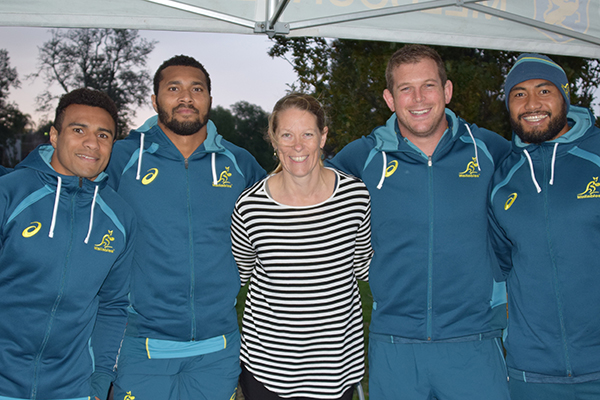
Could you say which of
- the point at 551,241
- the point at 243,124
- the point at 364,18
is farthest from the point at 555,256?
the point at 243,124

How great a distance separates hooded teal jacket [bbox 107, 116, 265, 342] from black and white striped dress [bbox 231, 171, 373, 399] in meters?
0.39

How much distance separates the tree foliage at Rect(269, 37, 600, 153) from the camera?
5.91 m

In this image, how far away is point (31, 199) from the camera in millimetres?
2381

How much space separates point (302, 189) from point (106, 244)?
113 cm

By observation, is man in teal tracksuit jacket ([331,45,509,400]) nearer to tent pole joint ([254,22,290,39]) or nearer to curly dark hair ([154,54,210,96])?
tent pole joint ([254,22,290,39])

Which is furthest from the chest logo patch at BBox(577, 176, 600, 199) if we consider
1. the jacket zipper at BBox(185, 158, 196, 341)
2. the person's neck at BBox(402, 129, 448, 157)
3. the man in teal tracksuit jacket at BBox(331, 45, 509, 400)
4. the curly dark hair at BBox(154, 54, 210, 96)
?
the curly dark hair at BBox(154, 54, 210, 96)

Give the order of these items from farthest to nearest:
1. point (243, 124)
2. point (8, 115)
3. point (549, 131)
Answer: point (243, 124) < point (8, 115) < point (549, 131)

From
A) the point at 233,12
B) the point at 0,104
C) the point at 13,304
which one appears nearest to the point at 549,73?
the point at 233,12

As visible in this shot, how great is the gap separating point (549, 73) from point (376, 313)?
181 cm

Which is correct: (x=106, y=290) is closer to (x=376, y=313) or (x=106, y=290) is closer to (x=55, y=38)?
(x=376, y=313)

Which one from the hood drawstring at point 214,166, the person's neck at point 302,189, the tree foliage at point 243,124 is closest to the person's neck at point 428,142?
the person's neck at point 302,189

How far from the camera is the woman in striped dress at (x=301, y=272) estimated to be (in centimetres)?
247

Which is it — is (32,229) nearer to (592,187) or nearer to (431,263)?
(431,263)

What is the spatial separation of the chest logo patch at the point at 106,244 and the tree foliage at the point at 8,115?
25.5 meters
